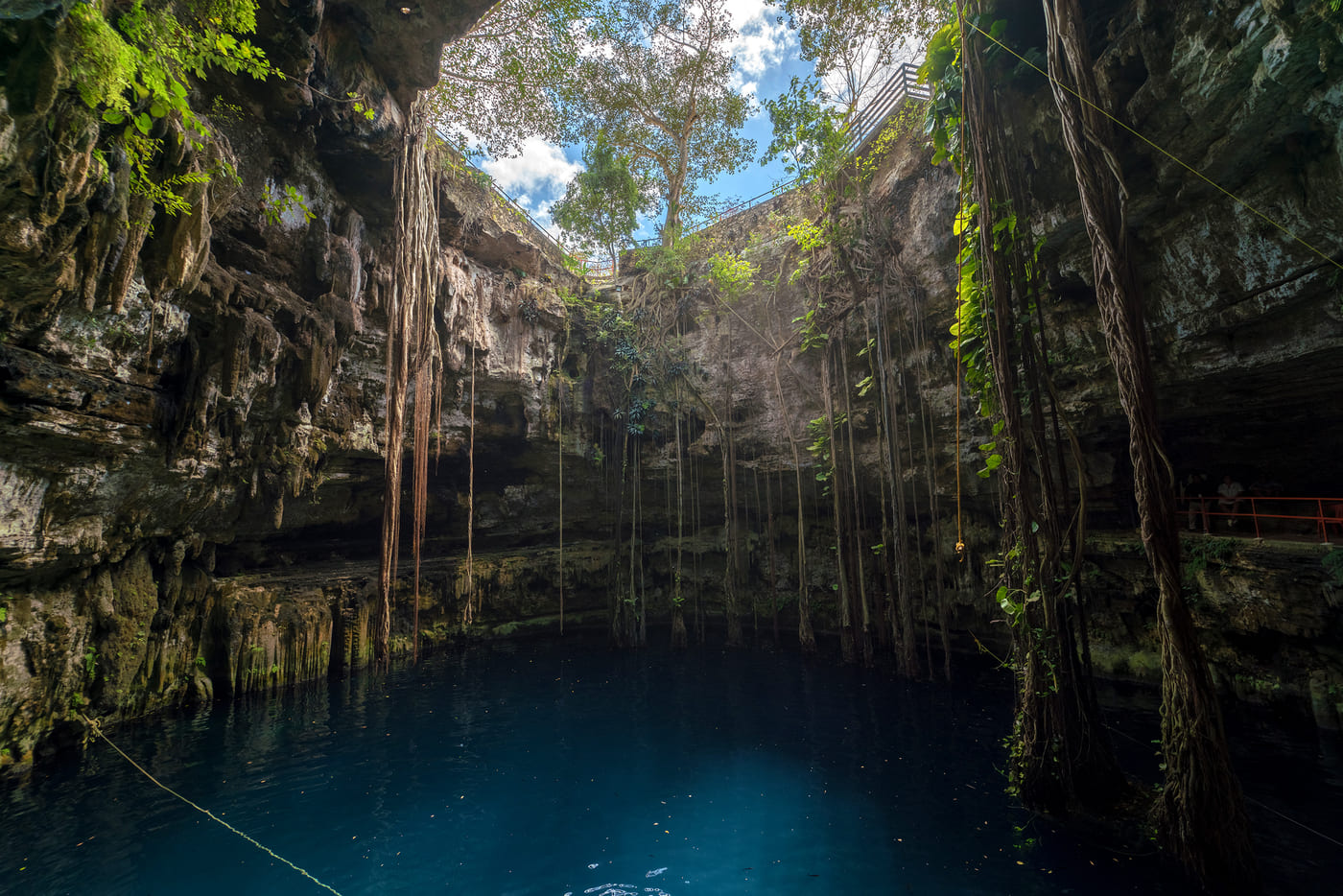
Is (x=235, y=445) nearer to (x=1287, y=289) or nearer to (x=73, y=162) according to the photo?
(x=73, y=162)

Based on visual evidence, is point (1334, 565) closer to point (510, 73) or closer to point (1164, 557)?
point (1164, 557)

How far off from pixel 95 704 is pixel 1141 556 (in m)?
14.3

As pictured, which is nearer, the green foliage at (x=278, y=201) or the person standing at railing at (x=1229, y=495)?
the green foliage at (x=278, y=201)

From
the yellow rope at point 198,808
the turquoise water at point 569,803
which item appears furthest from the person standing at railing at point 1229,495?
the yellow rope at point 198,808

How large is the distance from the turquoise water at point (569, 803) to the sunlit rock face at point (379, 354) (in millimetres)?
1786

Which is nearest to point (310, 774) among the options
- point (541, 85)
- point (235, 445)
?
point (235, 445)

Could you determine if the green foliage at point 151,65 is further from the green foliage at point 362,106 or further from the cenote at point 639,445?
the green foliage at point 362,106

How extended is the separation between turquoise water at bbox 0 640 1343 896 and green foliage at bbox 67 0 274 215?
561 cm

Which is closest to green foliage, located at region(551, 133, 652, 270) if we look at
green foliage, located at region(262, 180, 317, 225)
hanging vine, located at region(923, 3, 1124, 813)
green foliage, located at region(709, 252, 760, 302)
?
green foliage, located at region(709, 252, 760, 302)

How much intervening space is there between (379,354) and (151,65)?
517 centimetres

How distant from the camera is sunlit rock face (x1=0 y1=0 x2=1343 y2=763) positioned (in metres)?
4.46

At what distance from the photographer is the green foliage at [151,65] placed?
3.36 metres

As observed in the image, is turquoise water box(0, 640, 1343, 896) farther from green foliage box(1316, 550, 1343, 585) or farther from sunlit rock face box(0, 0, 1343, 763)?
green foliage box(1316, 550, 1343, 585)

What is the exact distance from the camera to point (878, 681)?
853 centimetres
